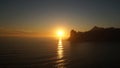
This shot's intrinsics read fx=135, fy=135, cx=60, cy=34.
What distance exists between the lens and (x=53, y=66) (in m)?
70.8

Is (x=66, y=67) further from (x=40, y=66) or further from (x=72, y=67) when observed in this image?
(x=40, y=66)

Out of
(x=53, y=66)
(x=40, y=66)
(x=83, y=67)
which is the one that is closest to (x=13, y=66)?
Result: (x=40, y=66)

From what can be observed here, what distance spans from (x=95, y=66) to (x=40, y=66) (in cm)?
2919

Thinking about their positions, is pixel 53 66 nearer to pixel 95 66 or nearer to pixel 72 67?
pixel 72 67

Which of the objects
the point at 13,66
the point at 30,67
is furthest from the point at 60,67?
the point at 13,66

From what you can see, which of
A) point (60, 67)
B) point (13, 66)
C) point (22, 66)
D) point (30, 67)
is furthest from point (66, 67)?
point (13, 66)

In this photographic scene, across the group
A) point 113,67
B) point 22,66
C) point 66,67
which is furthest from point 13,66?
point 113,67

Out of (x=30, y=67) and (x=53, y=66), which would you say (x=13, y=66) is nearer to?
(x=30, y=67)

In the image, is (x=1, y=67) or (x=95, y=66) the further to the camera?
(x=95, y=66)

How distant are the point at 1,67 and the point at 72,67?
3562 centimetres

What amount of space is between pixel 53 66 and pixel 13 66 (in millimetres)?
20665

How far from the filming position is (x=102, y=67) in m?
70.9

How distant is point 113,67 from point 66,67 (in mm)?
24756

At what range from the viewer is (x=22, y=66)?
7044 cm
